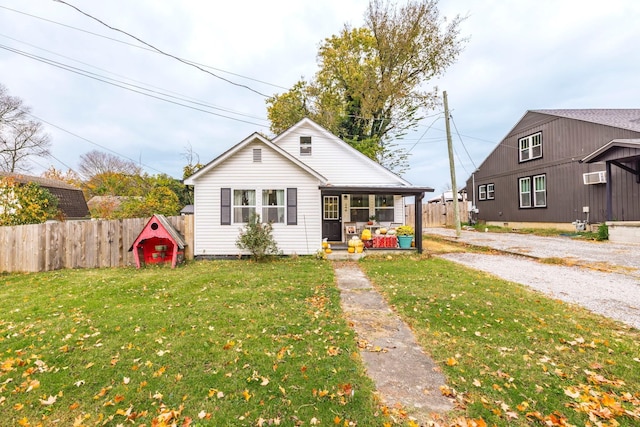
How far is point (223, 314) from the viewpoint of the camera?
454cm

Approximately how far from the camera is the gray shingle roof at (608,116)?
13414mm

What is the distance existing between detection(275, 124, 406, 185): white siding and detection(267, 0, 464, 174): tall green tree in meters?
6.03

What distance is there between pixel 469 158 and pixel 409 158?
425cm

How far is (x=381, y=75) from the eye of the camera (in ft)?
67.2

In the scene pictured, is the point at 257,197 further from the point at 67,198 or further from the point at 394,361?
the point at 67,198

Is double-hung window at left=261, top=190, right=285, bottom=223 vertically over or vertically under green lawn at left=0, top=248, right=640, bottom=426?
over

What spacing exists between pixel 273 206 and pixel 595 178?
1583cm

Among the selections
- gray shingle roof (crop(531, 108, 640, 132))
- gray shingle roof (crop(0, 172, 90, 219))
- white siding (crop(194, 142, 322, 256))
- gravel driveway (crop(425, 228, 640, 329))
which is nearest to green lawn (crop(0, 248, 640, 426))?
gravel driveway (crop(425, 228, 640, 329))

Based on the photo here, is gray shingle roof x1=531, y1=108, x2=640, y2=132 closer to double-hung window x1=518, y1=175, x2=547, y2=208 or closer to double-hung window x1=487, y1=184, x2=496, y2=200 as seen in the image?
double-hung window x1=518, y1=175, x2=547, y2=208

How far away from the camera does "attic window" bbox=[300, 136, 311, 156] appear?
13.4 meters

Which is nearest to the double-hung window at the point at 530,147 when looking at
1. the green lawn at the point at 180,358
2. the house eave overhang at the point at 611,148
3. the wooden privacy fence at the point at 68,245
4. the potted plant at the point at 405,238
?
the house eave overhang at the point at 611,148

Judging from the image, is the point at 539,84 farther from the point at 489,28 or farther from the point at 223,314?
the point at 223,314

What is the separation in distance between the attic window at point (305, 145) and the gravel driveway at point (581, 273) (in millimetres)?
7632

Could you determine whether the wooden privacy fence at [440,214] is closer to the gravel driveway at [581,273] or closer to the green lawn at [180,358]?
the gravel driveway at [581,273]
